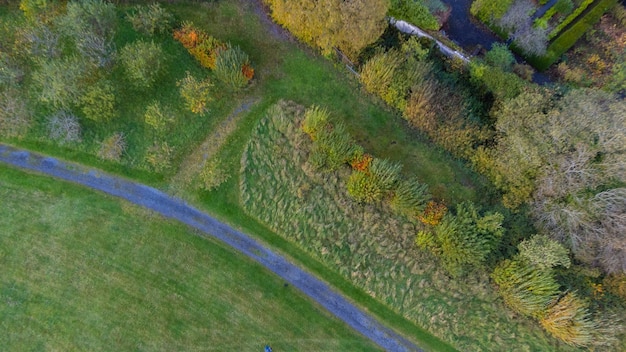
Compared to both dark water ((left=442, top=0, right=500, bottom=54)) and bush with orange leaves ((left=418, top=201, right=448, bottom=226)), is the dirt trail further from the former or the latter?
dark water ((left=442, top=0, right=500, bottom=54))

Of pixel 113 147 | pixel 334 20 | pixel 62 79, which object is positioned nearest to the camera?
pixel 334 20

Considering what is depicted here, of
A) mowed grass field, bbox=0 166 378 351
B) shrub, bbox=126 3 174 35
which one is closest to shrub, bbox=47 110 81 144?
mowed grass field, bbox=0 166 378 351

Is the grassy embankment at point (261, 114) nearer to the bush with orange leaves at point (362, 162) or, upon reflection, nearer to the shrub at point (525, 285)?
the bush with orange leaves at point (362, 162)

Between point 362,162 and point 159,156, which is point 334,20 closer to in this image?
point 362,162

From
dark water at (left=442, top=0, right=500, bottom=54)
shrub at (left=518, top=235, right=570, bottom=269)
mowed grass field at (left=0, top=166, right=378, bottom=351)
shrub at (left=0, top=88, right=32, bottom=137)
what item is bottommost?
mowed grass field at (left=0, top=166, right=378, bottom=351)

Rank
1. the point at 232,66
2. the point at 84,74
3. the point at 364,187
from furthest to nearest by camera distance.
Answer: the point at 232,66
the point at 364,187
the point at 84,74

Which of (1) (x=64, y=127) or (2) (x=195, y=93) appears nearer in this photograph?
(1) (x=64, y=127)

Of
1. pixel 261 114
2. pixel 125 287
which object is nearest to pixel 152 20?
pixel 261 114
